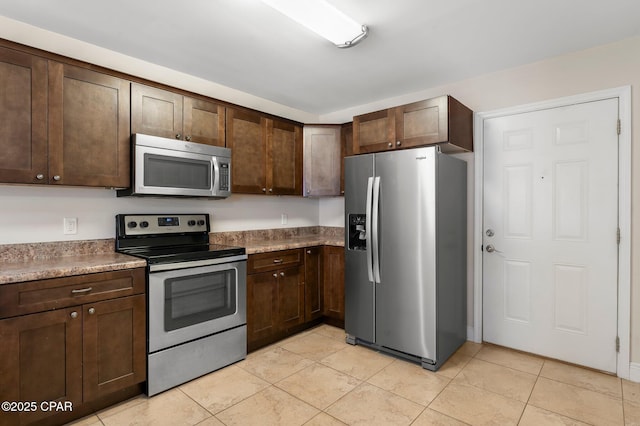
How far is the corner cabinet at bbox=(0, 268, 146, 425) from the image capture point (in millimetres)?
1736

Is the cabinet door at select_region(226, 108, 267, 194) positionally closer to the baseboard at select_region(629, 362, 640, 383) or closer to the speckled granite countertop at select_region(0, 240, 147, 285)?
the speckled granite countertop at select_region(0, 240, 147, 285)

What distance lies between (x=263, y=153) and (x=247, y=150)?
0.65ft

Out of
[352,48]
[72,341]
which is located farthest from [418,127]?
[72,341]

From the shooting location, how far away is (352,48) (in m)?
2.52

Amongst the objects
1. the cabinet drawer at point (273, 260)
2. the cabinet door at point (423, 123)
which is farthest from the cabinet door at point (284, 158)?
the cabinet door at point (423, 123)

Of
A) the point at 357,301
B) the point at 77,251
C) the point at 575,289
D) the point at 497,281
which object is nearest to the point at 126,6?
the point at 77,251

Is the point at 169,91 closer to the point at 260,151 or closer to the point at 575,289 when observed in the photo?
the point at 260,151

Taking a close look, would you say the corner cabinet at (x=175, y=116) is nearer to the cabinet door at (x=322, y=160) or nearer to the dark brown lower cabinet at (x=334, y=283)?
the cabinet door at (x=322, y=160)

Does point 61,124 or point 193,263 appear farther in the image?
point 193,263

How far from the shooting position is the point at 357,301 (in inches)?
119

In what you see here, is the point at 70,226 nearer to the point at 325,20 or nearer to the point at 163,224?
the point at 163,224

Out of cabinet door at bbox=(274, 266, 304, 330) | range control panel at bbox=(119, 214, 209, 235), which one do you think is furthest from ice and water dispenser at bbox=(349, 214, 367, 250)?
range control panel at bbox=(119, 214, 209, 235)

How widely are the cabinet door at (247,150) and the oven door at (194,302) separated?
849mm

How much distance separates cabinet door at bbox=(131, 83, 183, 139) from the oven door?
108 centimetres
